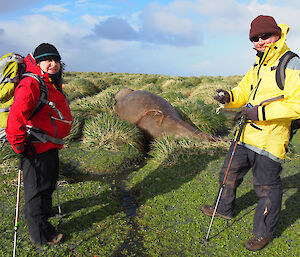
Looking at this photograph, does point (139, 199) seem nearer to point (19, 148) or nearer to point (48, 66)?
point (19, 148)

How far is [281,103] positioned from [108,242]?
2.50 m

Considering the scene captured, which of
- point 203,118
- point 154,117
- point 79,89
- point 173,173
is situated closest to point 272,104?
point 173,173

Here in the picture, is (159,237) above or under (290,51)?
under

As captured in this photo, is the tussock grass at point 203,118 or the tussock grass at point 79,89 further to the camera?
the tussock grass at point 79,89

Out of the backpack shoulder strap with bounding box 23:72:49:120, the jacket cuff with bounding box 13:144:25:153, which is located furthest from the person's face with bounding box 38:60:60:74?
the jacket cuff with bounding box 13:144:25:153

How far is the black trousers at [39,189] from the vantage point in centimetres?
280

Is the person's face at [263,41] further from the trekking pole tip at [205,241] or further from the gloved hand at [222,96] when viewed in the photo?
the trekking pole tip at [205,241]

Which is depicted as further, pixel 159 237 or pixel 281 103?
pixel 159 237

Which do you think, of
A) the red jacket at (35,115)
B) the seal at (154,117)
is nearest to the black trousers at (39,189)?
the red jacket at (35,115)

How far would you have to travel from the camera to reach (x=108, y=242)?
3.11 metres

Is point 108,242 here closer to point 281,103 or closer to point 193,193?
point 193,193

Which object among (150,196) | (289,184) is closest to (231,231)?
(150,196)

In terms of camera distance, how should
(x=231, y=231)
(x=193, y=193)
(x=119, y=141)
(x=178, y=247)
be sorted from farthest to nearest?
(x=119, y=141) < (x=193, y=193) < (x=231, y=231) < (x=178, y=247)

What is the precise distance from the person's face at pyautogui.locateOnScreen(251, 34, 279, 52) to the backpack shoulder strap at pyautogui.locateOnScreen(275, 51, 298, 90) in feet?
0.78
